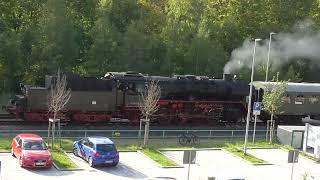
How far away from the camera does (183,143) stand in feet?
109

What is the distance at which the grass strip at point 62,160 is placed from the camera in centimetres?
2662

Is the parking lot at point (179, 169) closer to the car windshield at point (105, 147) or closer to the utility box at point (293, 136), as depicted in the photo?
the car windshield at point (105, 147)

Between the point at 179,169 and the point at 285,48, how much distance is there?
106ft

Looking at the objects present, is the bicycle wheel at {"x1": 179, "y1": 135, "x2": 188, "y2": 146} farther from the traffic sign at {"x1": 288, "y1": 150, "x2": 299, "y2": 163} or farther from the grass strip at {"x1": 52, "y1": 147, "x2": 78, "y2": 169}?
the traffic sign at {"x1": 288, "y1": 150, "x2": 299, "y2": 163}

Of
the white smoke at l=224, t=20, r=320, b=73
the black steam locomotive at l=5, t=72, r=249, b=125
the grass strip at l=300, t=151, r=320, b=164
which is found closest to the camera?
the grass strip at l=300, t=151, r=320, b=164

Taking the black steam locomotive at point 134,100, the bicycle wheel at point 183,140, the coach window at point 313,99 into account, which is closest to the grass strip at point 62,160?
the black steam locomotive at point 134,100

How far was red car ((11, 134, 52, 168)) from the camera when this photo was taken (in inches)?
1005

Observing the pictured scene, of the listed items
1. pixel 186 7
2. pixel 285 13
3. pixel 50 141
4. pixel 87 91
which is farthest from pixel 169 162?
pixel 285 13

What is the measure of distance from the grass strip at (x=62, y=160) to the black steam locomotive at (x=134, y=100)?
7.56 meters

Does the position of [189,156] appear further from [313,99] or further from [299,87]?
[313,99]

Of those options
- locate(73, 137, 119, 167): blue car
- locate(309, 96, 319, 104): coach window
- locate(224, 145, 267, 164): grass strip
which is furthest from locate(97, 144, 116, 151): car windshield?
locate(309, 96, 319, 104): coach window

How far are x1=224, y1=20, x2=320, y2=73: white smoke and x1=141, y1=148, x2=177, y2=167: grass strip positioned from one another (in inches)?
928

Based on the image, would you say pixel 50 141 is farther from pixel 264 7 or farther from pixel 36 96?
pixel 264 7

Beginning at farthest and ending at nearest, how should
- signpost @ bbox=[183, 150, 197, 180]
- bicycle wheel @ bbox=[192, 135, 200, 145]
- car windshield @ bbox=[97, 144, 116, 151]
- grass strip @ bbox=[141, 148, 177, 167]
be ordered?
bicycle wheel @ bbox=[192, 135, 200, 145], grass strip @ bbox=[141, 148, 177, 167], car windshield @ bbox=[97, 144, 116, 151], signpost @ bbox=[183, 150, 197, 180]
